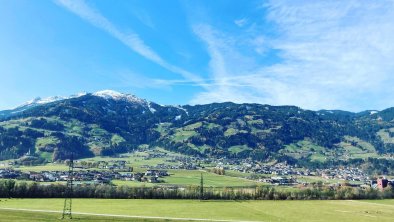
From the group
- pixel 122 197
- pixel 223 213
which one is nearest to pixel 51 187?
pixel 122 197

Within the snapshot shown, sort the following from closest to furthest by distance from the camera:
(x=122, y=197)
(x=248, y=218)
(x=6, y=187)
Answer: (x=248, y=218), (x=6, y=187), (x=122, y=197)

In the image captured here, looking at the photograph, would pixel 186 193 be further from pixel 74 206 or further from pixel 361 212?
pixel 361 212

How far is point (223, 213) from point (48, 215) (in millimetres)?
56564

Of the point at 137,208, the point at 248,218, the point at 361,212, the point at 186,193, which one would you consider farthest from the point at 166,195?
the point at 361,212

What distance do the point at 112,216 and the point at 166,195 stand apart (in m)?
71.6

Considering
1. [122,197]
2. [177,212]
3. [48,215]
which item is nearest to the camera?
[48,215]

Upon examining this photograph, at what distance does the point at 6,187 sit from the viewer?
17350 cm

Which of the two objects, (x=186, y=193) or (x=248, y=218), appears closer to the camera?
(x=248, y=218)

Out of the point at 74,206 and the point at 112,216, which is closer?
the point at 112,216

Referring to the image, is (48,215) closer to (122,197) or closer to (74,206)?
(74,206)

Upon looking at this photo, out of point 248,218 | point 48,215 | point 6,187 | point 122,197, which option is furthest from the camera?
point 122,197

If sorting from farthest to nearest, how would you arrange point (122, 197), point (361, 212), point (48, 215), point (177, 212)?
point (122, 197) < point (361, 212) < point (177, 212) < point (48, 215)

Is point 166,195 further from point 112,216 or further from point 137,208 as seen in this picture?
point 112,216

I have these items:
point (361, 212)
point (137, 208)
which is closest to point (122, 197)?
point (137, 208)
